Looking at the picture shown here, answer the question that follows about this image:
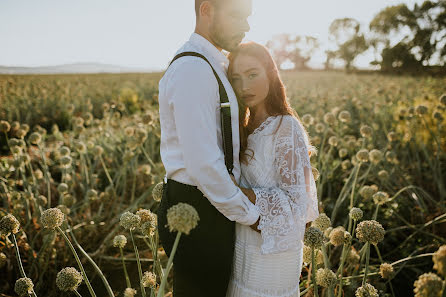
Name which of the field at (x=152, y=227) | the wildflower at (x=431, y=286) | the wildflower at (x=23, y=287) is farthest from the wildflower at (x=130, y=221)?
the wildflower at (x=431, y=286)

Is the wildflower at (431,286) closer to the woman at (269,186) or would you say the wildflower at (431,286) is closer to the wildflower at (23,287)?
the woman at (269,186)

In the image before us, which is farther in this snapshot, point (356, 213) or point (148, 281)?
point (356, 213)

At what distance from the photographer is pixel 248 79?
206cm

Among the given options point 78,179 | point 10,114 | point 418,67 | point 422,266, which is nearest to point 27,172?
point 78,179

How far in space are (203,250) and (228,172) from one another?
0.46 m

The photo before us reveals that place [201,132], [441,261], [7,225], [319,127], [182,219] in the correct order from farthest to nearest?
[319,127] → [7,225] → [201,132] → [182,219] → [441,261]

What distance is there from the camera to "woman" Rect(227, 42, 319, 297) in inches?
71.4

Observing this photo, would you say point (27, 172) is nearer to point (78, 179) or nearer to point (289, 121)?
point (78, 179)

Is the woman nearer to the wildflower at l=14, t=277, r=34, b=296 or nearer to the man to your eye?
the man

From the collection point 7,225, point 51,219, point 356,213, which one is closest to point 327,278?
point 356,213

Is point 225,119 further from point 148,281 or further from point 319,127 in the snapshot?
point 319,127

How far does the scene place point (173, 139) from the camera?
1.86 metres

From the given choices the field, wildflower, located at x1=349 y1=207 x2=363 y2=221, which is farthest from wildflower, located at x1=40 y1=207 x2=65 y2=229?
wildflower, located at x1=349 y1=207 x2=363 y2=221

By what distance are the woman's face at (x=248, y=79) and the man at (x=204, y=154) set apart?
0.09m
